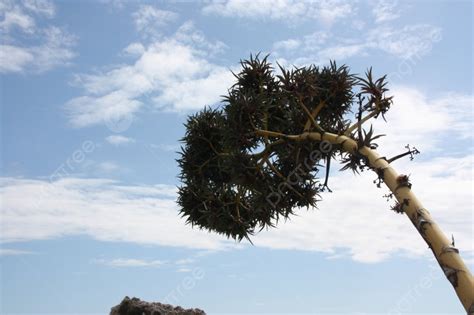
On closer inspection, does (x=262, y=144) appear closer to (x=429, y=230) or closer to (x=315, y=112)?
(x=315, y=112)

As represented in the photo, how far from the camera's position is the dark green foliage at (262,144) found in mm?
15656

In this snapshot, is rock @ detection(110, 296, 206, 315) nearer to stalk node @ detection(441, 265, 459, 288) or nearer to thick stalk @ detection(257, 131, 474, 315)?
thick stalk @ detection(257, 131, 474, 315)

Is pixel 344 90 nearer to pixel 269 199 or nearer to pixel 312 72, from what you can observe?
pixel 312 72

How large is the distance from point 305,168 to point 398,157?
12.3 feet

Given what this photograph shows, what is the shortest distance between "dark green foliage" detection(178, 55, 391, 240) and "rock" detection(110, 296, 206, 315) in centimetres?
426

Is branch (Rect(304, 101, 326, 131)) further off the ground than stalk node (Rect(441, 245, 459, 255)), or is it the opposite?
branch (Rect(304, 101, 326, 131))

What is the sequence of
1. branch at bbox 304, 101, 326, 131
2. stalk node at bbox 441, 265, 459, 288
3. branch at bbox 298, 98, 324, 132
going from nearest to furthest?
1. stalk node at bbox 441, 265, 459, 288
2. branch at bbox 298, 98, 324, 132
3. branch at bbox 304, 101, 326, 131

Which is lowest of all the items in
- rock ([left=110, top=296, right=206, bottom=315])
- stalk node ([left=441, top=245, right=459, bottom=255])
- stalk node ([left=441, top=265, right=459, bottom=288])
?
rock ([left=110, top=296, right=206, bottom=315])

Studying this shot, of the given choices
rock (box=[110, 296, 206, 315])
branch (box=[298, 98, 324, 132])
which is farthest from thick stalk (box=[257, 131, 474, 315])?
rock (box=[110, 296, 206, 315])

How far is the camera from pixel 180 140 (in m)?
19.8

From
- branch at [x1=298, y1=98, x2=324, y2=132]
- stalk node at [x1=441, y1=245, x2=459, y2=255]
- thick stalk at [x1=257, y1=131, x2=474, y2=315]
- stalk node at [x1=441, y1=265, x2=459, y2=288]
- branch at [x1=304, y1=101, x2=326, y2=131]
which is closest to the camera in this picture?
thick stalk at [x1=257, y1=131, x2=474, y2=315]

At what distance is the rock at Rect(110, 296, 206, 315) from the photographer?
42.4 ft

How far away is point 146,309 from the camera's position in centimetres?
1301

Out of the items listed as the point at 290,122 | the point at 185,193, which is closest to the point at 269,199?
the point at 290,122
